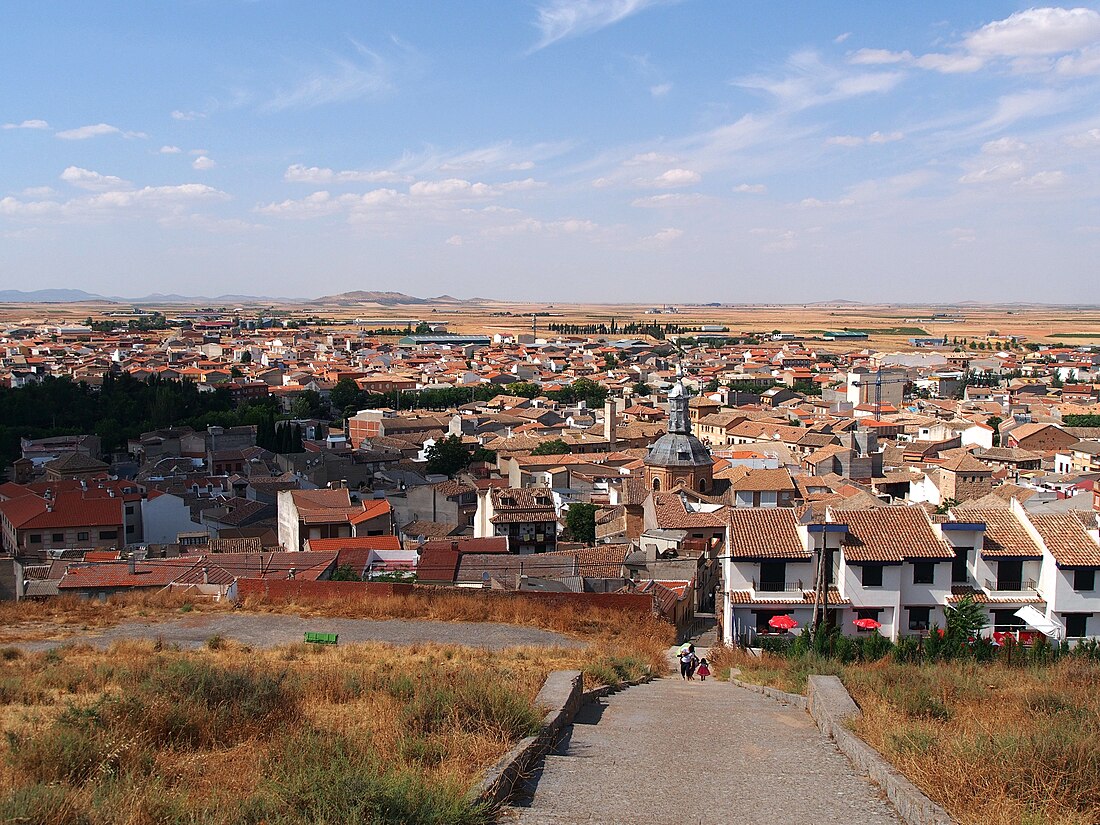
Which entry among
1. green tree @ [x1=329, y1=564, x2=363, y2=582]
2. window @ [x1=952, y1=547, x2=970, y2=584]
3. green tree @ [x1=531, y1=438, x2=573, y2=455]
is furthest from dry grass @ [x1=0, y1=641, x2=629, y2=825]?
green tree @ [x1=531, y1=438, x2=573, y2=455]

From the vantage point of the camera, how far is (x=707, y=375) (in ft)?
294

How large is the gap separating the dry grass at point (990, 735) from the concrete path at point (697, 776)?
0.34m

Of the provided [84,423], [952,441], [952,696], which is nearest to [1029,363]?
[952,441]

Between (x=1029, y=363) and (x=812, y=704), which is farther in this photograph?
(x=1029, y=363)

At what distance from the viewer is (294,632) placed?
11859mm

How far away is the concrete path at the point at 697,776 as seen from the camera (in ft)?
16.3

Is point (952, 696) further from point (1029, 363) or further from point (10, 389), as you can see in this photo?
point (1029, 363)

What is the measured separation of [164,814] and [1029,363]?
336 ft

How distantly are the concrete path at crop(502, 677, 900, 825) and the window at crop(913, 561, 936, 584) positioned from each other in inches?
316

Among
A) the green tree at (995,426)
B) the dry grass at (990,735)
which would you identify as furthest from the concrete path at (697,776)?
the green tree at (995,426)

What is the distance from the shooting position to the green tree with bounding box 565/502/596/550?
2600 centimetres

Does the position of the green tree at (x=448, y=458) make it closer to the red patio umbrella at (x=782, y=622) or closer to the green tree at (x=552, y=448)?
the green tree at (x=552, y=448)

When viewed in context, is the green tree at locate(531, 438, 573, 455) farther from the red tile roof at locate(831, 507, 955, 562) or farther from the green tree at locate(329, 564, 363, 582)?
the red tile roof at locate(831, 507, 955, 562)

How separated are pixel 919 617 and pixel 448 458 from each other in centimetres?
2729
